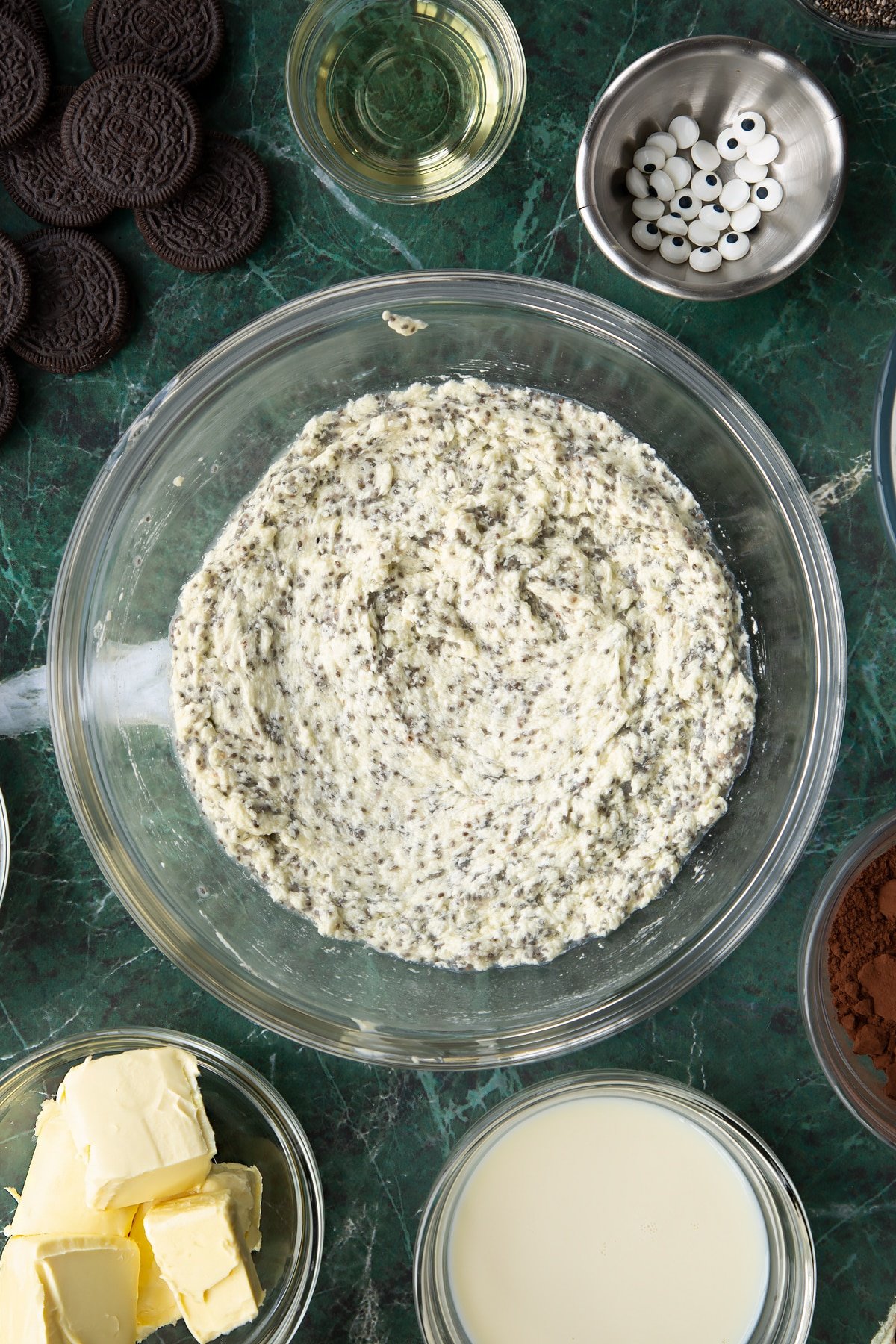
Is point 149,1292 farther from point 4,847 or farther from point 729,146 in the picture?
point 729,146

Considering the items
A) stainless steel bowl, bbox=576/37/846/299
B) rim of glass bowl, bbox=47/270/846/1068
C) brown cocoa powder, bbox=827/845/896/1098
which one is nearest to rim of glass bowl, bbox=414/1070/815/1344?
rim of glass bowl, bbox=47/270/846/1068

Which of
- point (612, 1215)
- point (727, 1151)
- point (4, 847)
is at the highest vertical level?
point (4, 847)

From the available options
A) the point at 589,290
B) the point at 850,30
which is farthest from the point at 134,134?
the point at 850,30

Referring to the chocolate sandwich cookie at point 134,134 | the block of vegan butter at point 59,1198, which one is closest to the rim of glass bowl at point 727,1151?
the block of vegan butter at point 59,1198

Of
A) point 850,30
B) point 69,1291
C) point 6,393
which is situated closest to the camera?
point 69,1291

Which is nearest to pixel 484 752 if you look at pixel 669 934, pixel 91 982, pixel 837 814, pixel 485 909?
pixel 485 909

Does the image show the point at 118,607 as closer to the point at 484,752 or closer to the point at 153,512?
the point at 153,512
